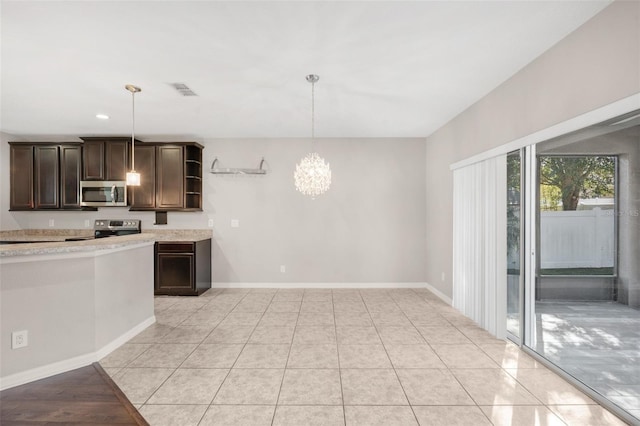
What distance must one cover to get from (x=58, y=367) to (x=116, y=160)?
3710mm

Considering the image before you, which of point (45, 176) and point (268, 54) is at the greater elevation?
point (268, 54)

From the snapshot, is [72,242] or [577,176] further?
[577,176]

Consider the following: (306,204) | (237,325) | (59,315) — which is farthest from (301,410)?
(306,204)

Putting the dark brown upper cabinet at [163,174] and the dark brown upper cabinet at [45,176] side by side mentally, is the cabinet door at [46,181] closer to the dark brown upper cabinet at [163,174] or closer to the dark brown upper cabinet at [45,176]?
the dark brown upper cabinet at [45,176]

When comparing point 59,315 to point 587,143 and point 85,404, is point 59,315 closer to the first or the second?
point 85,404

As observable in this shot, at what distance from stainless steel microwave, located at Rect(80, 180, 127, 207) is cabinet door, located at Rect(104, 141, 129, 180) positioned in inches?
4.9

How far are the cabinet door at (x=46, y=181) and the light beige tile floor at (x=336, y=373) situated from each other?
126 inches

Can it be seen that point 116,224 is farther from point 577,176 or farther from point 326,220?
point 577,176

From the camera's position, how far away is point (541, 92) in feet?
8.94

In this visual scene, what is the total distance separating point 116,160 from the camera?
5.32 metres

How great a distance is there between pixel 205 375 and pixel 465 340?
268cm

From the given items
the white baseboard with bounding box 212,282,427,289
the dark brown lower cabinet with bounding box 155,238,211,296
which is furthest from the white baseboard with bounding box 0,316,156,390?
the white baseboard with bounding box 212,282,427,289

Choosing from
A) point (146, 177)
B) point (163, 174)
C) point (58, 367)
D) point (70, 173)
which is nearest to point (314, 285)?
A: point (163, 174)

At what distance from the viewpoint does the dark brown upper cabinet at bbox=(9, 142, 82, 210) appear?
539 centimetres
